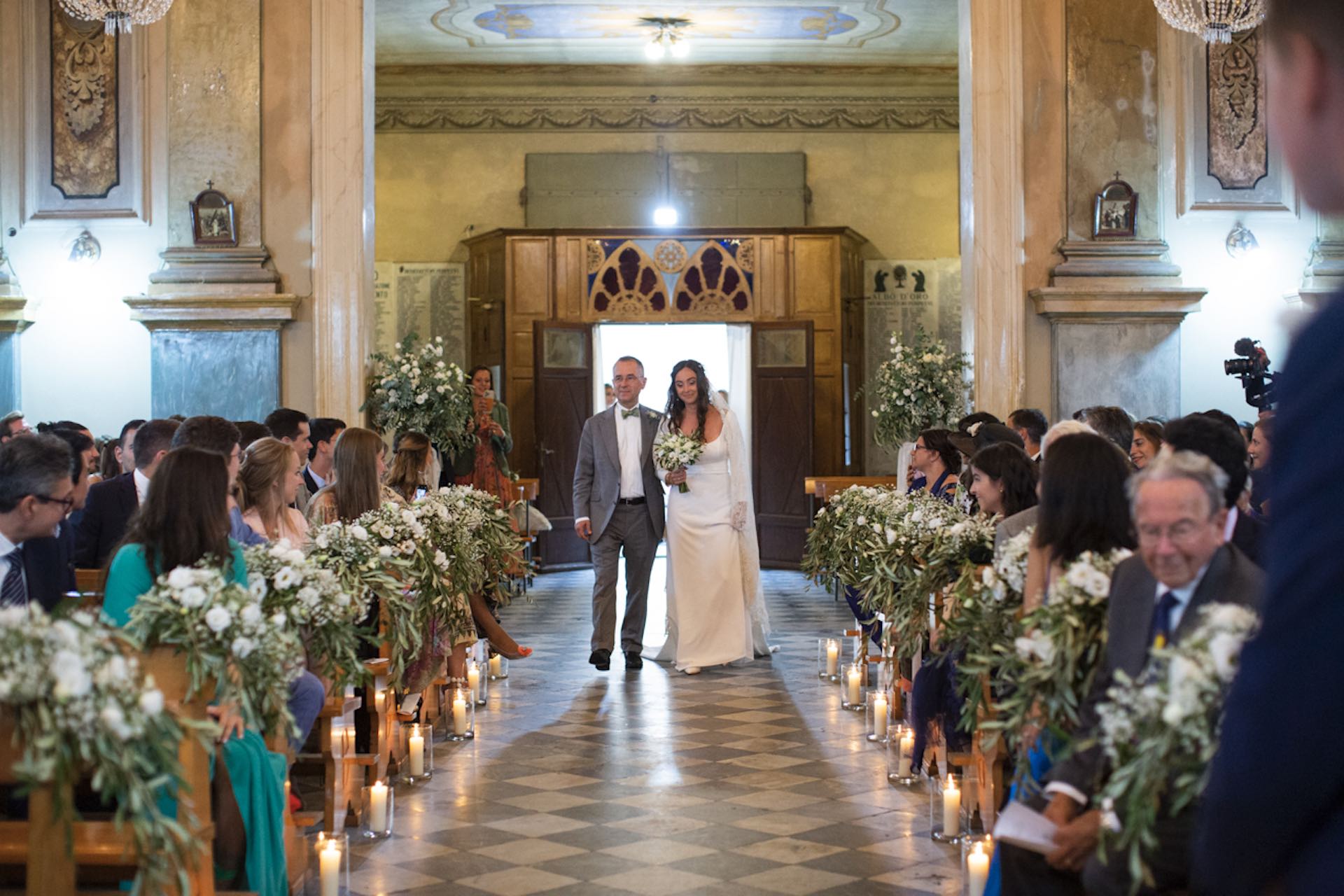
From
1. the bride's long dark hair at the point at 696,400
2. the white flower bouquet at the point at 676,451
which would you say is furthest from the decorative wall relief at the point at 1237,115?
the white flower bouquet at the point at 676,451

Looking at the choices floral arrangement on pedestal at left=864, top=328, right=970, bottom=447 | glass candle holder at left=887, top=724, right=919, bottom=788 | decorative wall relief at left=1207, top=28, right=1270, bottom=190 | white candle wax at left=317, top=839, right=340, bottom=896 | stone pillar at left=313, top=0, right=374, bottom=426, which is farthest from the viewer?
floral arrangement on pedestal at left=864, top=328, right=970, bottom=447

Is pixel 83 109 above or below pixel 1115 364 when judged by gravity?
above

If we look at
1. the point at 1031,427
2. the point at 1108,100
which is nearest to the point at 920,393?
the point at 1108,100

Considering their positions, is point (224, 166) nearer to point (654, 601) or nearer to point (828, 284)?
point (654, 601)

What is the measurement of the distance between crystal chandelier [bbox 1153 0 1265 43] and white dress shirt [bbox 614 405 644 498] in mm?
4372

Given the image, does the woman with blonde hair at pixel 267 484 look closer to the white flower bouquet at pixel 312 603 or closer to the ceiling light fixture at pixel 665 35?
the white flower bouquet at pixel 312 603

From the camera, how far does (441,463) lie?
39.2 ft

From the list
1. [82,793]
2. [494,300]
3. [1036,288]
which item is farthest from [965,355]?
[82,793]

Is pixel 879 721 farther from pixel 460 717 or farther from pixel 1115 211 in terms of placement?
pixel 1115 211

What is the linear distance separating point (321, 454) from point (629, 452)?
6.96ft

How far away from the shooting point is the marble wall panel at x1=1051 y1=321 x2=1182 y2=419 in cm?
1108

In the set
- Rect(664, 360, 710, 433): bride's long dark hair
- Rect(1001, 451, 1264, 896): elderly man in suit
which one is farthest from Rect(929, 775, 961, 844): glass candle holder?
Rect(664, 360, 710, 433): bride's long dark hair

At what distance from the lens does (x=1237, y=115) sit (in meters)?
11.3

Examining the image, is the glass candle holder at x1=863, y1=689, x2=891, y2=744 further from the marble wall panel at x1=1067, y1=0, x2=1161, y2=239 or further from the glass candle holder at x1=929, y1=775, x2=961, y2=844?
the marble wall panel at x1=1067, y1=0, x2=1161, y2=239
